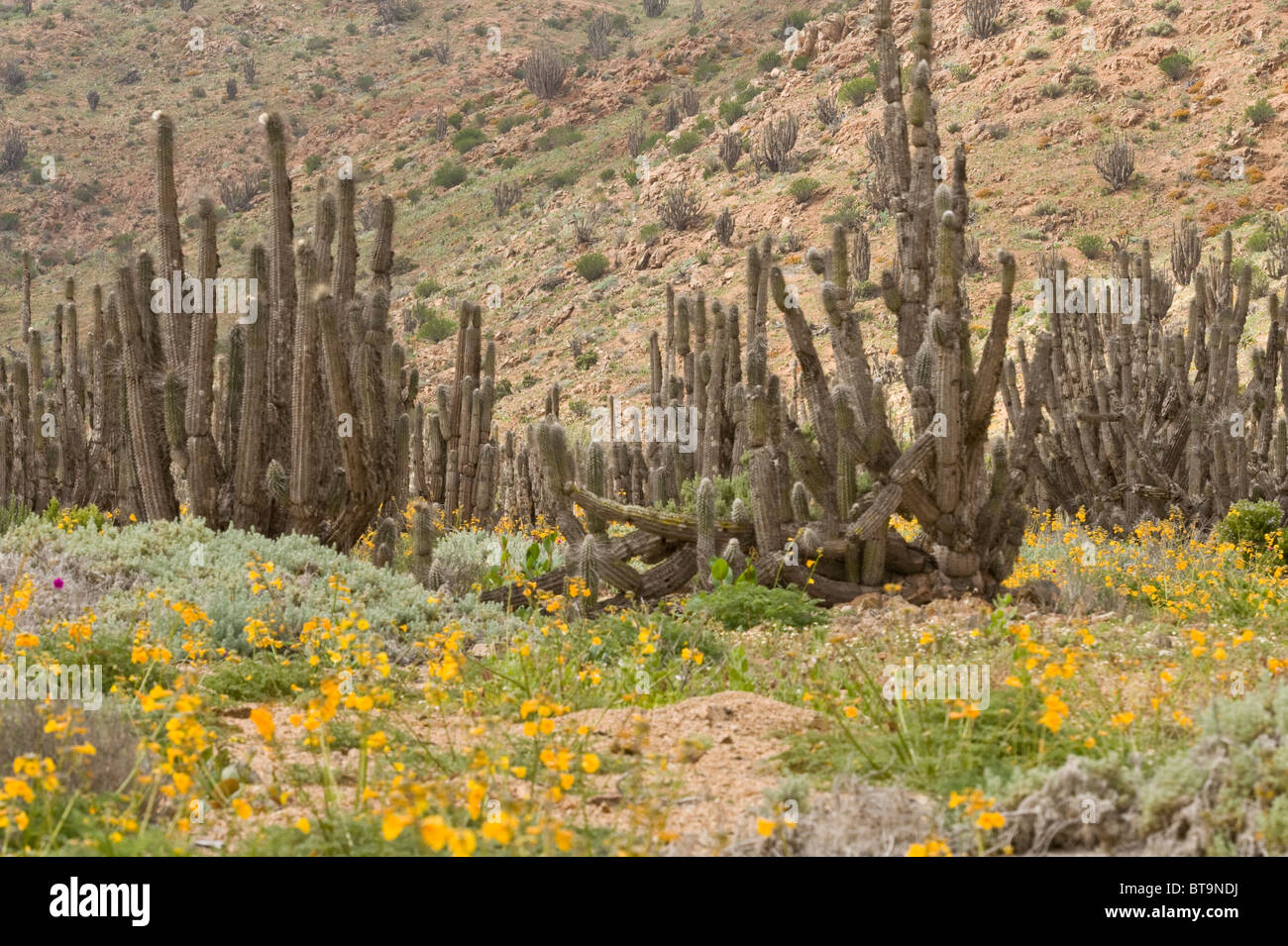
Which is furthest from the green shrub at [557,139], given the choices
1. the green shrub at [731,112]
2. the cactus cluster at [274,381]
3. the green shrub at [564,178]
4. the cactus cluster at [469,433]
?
the cactus cluster at [274,381]

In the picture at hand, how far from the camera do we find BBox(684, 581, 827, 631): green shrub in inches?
266

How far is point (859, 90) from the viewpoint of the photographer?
39562mm

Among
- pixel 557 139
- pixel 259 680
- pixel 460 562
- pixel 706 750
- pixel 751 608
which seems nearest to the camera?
pixel 706 750

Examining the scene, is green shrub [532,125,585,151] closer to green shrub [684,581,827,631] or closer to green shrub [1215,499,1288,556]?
green shrub [1215,499,1288,556]

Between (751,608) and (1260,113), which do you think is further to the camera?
(1260,113)

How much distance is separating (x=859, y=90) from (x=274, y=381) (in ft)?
113

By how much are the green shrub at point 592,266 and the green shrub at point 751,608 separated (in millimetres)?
31184

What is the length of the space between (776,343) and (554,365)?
699 centimetres

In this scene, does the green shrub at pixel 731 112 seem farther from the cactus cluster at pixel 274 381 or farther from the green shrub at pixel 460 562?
the cactus cluster at pixel 274 381

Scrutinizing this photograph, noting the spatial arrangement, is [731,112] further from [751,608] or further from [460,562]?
[751,608]

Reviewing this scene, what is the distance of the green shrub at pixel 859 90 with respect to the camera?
39.5 m

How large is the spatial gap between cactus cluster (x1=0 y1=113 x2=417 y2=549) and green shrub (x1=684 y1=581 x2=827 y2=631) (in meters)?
3.10

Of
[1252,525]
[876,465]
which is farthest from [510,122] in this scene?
[876,465]

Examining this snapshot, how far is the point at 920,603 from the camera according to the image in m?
7.87
